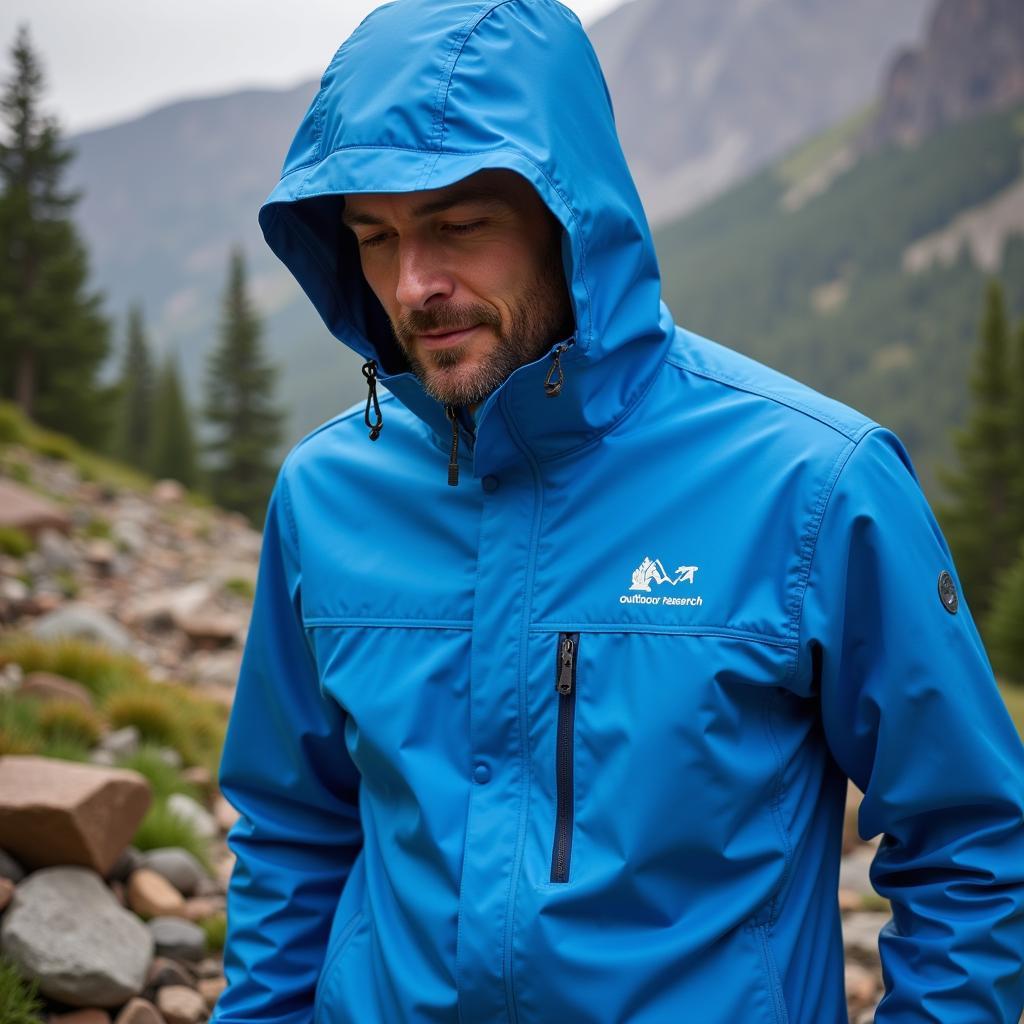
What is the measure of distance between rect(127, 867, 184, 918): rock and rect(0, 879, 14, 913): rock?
19.5 inches

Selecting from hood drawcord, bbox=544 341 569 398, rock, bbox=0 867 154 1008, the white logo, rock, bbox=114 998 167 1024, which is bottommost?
rock, bbox=114 998 167 1024

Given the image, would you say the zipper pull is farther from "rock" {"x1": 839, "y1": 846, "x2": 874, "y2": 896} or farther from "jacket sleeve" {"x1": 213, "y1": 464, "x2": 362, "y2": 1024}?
"rock" {"x1": 839, "y1": 846, "x2": 874, "y2": 896}

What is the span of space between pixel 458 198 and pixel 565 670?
865 mm

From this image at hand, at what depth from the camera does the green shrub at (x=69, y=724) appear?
450cm

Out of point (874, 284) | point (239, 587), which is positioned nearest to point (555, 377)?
point (239, 587)

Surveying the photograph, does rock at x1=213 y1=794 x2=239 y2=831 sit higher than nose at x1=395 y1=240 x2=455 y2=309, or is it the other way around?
→ nose at x1=395 y1=240 x2=455 y2=309

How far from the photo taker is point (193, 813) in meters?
4.34

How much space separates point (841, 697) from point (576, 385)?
71cm

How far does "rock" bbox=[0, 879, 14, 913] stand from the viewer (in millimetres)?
3151

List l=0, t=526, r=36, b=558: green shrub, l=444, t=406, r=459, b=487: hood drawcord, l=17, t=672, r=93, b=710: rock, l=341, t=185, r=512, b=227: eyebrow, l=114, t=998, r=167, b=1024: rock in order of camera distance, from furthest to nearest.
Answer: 1. l=0, t=526, r=36, b=558: green shrub
2. l=17, t=672, r=93, b=710: rock
3. l=114, t=998, r=167, b=1024: rock
4. l=444, t=406, r=459, b=487: hood drawcord
5. l=341, t=185, r=512, b=227: eyebrow

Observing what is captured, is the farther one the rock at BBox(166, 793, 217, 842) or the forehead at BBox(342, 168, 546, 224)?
the rock at BBox(166, 793, 217, 842)

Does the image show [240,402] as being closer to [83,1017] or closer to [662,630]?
[83,1017]

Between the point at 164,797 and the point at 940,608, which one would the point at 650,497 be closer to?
the point at 940,608

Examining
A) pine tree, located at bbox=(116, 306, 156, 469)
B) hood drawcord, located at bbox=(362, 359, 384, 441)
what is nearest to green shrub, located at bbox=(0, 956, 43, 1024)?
hood drawcord, located at bbox=(362, 359, 384, 441)
